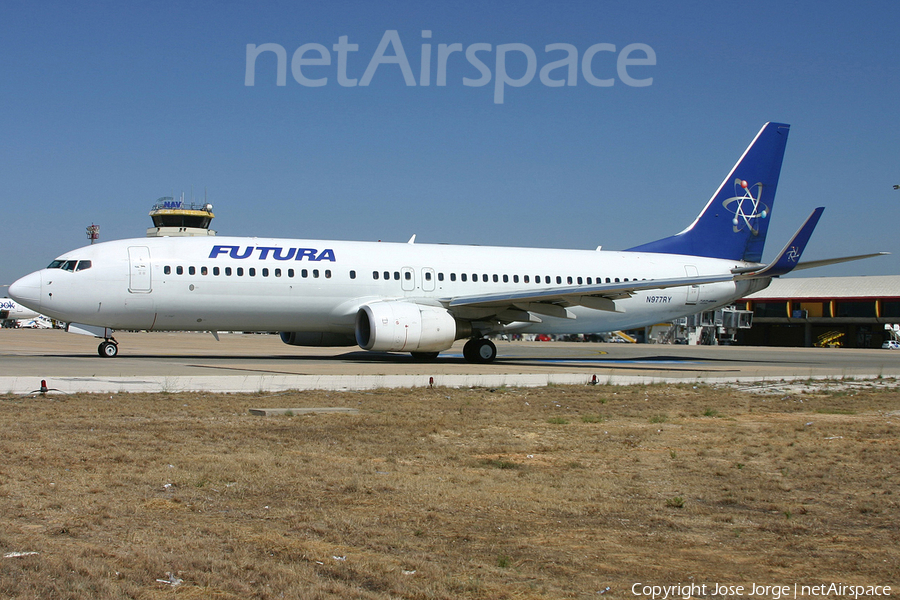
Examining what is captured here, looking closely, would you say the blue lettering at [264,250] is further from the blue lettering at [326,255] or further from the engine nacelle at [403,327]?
the engine nacelle at [403,327]

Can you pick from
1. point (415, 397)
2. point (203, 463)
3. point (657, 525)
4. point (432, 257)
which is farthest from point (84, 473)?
point (432, 257)

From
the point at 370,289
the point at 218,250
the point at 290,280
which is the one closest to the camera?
the point at 218,250

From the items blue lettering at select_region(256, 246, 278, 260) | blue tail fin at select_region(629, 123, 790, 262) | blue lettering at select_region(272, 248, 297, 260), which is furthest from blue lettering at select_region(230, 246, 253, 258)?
blue tail fin at select_region(629, 123, 790, 262)

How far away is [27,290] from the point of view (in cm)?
2155

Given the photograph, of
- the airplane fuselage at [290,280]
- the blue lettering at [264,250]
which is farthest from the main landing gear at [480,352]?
the blue lettering at [264,250]

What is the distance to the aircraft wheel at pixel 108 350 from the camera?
23.0 metres

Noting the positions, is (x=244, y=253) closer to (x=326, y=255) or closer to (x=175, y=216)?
(x=326, y=255)

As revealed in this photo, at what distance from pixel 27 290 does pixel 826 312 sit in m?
64.2

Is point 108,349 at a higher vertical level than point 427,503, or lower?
higher

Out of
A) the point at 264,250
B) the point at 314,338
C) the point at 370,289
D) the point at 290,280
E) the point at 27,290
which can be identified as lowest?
the point at 314,338

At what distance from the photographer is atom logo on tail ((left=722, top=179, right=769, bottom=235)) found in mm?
30141

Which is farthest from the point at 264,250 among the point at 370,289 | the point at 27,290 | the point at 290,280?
the point at 27,290

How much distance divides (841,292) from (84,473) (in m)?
72.9

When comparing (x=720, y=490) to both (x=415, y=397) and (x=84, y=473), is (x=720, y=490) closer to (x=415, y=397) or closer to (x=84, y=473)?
(x=84, y=473)
